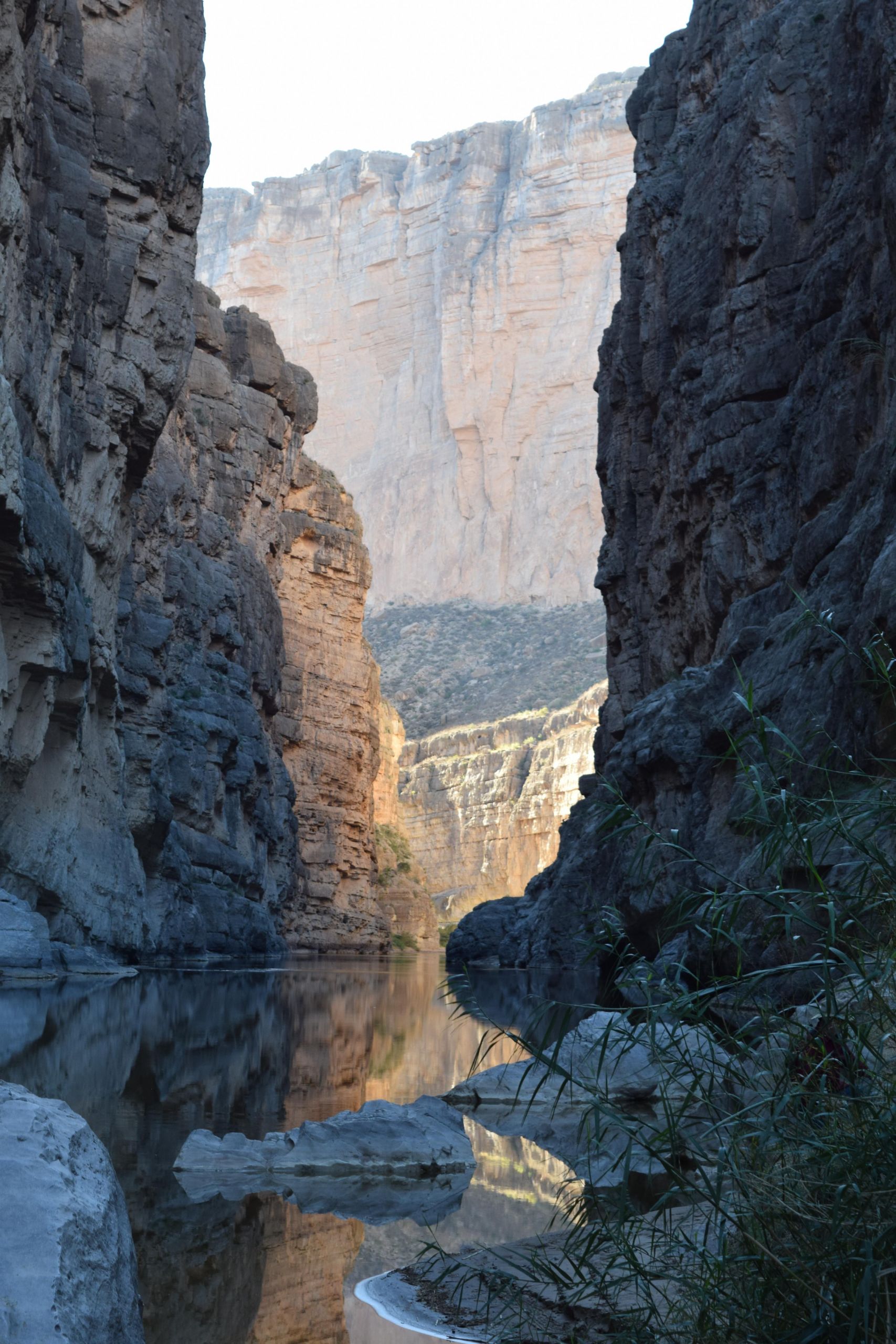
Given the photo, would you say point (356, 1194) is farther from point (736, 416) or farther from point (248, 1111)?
point (736, 416)

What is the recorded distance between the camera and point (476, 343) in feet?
429

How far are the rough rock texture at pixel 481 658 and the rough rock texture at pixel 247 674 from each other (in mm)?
41835

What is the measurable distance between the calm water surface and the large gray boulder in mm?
187

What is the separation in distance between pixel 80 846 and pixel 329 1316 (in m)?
18.9

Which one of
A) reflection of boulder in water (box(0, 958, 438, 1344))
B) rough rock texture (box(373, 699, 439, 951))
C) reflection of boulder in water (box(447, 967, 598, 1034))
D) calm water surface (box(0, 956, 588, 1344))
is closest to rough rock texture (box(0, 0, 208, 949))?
reflection of boulder in water (box(0, 958, 438, 1344))

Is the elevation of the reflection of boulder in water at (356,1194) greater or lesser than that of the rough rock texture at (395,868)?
lesser

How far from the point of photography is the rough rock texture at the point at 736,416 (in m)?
15.3

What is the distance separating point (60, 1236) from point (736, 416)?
24739 millimetres

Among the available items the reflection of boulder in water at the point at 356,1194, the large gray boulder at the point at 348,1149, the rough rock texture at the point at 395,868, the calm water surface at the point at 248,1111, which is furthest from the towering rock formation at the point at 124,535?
the rough rock texture at the point at 395,868

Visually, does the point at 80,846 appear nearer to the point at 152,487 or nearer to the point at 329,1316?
the point at 152,487

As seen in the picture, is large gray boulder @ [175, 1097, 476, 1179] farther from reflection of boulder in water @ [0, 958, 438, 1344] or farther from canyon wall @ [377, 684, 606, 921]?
canyon wall @ [377, 684, 606, 921]

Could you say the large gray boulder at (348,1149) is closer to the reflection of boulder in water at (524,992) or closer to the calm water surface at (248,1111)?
the calm water surface at (248,1111)

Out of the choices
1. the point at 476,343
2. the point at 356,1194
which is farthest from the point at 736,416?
the point at 476,343

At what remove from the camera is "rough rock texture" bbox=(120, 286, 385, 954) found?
3142 centimetres
